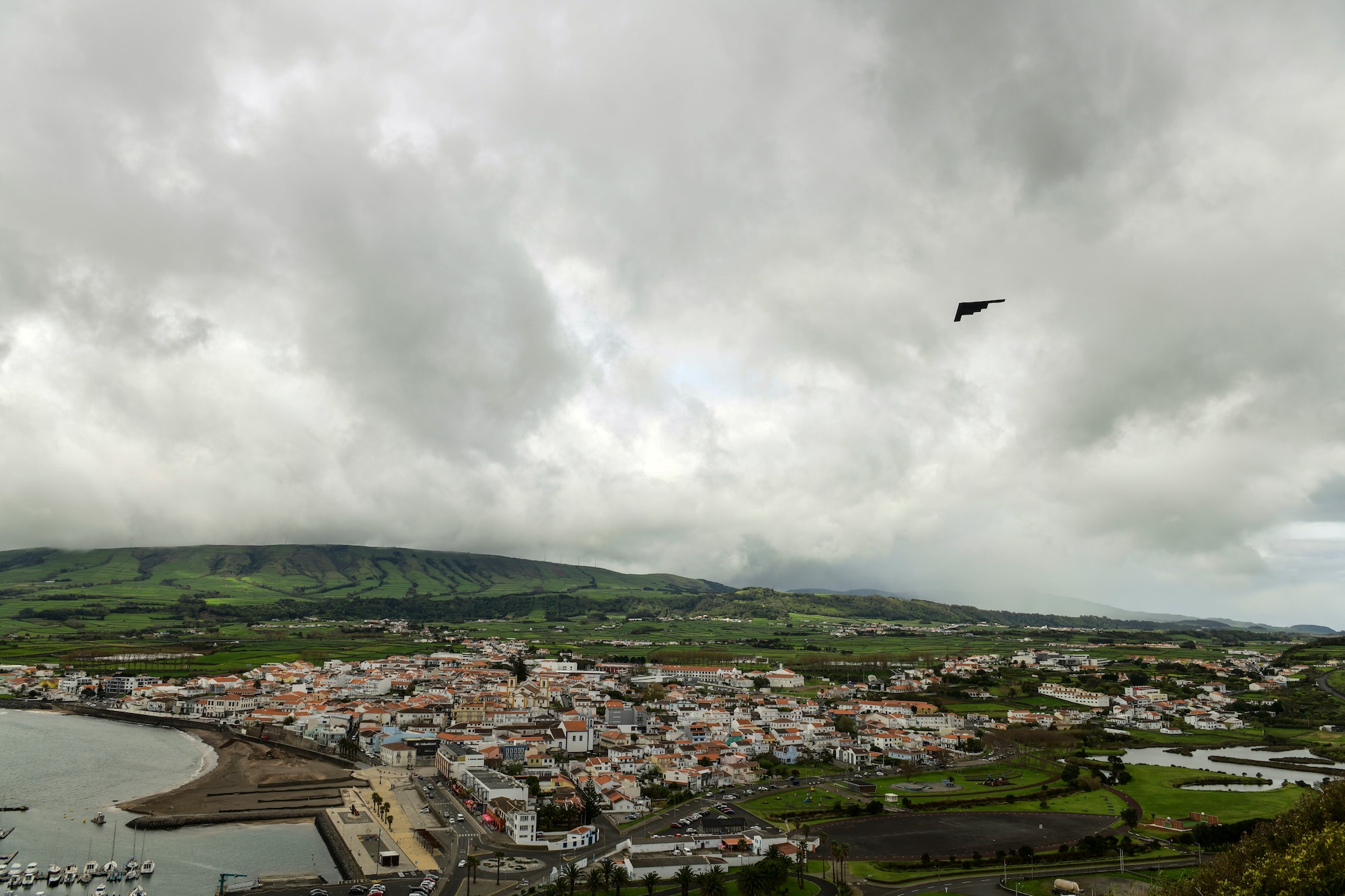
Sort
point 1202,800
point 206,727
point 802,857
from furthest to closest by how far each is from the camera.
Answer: point 206,727 → point 1202,800 → point 802,857

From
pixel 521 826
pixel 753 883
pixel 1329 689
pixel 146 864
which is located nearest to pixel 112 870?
pixel 146 864

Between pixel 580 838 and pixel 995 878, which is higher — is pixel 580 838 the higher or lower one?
the lower one

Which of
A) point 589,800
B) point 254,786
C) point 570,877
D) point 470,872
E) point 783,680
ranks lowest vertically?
point 254,786

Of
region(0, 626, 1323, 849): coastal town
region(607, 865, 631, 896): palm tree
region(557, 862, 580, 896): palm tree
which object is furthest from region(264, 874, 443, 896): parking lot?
region(607, 865, 631, 896): palm tree

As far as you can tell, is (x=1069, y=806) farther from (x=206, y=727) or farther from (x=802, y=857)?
(x=206, y=727)

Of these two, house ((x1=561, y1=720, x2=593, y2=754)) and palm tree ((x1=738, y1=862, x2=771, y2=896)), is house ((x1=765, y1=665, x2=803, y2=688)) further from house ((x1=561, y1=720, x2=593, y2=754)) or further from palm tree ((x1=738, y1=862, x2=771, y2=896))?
palm tree ((x1=738, y1=862, x2=771, y2=896))

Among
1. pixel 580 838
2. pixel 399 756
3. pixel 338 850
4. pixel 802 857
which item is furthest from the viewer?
pixel 399 756

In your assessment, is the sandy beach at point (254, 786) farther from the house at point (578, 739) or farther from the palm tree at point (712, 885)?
the palm tree at point (712, 885)
